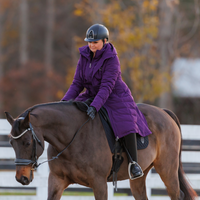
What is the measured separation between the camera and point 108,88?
4344mm

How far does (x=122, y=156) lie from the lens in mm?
4605

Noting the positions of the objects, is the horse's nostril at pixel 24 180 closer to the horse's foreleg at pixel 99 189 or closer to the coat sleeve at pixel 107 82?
the horse's foreleg at pixel 99 189

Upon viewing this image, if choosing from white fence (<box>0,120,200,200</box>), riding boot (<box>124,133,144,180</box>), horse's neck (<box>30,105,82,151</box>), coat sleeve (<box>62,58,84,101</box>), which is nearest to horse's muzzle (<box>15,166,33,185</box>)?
horse's neck (<box>30,105,82,151</box>)

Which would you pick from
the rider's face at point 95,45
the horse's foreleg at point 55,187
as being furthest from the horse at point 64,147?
the rider's face at point 95,45

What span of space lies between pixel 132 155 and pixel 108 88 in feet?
2.87

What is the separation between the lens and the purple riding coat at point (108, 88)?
14.4ft

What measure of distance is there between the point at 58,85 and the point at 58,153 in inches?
605

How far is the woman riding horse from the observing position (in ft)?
14.4

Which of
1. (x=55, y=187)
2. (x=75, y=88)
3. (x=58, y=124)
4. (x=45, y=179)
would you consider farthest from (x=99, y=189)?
(x=45, y=179)

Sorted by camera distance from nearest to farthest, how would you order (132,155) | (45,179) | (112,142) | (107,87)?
1. (107,87)
2. (112,142)
3. (132,155)
4. (45,179)

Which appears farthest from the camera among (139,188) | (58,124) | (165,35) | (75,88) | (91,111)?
(165,35)

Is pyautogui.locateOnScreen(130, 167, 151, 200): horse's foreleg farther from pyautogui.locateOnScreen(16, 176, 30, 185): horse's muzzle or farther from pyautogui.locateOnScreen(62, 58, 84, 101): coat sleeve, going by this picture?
pyautogui.locateOnScreen(16, 176, 30, 185): horse's muzzle

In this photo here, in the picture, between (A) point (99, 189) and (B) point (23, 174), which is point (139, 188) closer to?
(A) point (99, 189)

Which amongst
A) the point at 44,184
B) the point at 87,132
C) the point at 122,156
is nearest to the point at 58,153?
the point at 87,132
